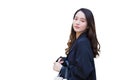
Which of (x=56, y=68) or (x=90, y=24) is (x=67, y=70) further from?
(x=90, y=24)

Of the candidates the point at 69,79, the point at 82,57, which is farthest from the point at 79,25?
the point at 69,79

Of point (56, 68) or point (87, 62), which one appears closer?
point (87, 62)

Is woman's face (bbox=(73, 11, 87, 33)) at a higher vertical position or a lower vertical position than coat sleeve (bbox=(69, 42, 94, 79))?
higher

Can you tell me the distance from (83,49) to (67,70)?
26cm

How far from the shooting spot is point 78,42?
2943mm

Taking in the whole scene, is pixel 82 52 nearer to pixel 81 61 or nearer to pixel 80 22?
pixel 81 61

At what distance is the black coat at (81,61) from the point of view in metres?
2.86

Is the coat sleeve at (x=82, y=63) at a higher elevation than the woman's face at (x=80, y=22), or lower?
lower

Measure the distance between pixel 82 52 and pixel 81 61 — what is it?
0.08m

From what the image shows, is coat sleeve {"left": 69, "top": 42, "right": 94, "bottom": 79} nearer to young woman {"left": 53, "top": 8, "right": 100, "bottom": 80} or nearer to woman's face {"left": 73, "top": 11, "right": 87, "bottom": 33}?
young woman {"left": 53, "top": 8, "right": 100, "bottom": 80}

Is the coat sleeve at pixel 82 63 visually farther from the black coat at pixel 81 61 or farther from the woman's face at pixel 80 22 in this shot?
the woman's face at pixel 80 22

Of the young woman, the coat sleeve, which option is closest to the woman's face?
the young woman

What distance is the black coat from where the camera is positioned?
2857 mm

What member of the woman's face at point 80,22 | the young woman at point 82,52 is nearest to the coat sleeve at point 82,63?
the young woman at point 82,52
